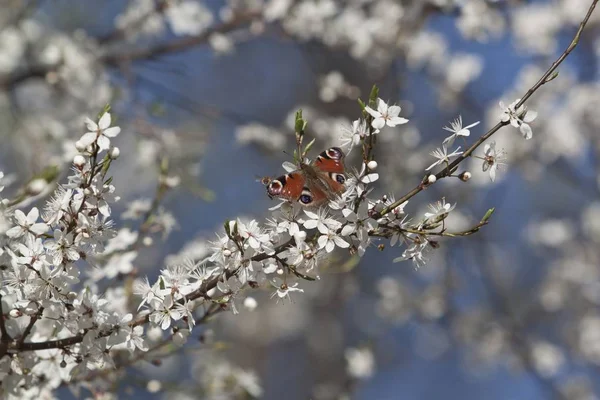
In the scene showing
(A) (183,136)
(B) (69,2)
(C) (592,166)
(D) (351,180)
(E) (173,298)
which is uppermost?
(B) (69,2)

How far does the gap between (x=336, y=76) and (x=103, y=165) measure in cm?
350

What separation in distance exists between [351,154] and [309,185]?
7.95 feet

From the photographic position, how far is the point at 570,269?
7234mm

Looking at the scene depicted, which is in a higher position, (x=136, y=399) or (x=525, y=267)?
(x=525, y=267)

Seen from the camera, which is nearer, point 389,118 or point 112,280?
point 389,118

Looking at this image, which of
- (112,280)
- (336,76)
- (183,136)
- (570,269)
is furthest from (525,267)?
(112,280)

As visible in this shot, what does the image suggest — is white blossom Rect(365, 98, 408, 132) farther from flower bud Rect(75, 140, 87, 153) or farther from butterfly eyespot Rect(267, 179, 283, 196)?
flower bud Rect(75, 140, 87, 153)

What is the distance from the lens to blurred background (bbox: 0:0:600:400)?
4199 millimetres

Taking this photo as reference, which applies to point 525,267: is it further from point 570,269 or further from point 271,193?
point 271,193

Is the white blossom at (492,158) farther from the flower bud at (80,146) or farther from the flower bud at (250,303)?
the flower bud at (80,146)

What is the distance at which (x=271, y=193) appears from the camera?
1.73 m

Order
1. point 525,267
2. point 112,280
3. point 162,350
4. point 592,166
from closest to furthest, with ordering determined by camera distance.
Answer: point 162,350, point 112,280, point 592,166, point 525,267

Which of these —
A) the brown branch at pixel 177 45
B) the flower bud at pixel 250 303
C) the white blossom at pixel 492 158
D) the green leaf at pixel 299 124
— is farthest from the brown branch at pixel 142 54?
the white blossom at pixel 492 158

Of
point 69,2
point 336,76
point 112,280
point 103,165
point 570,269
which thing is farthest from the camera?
point 570,269
